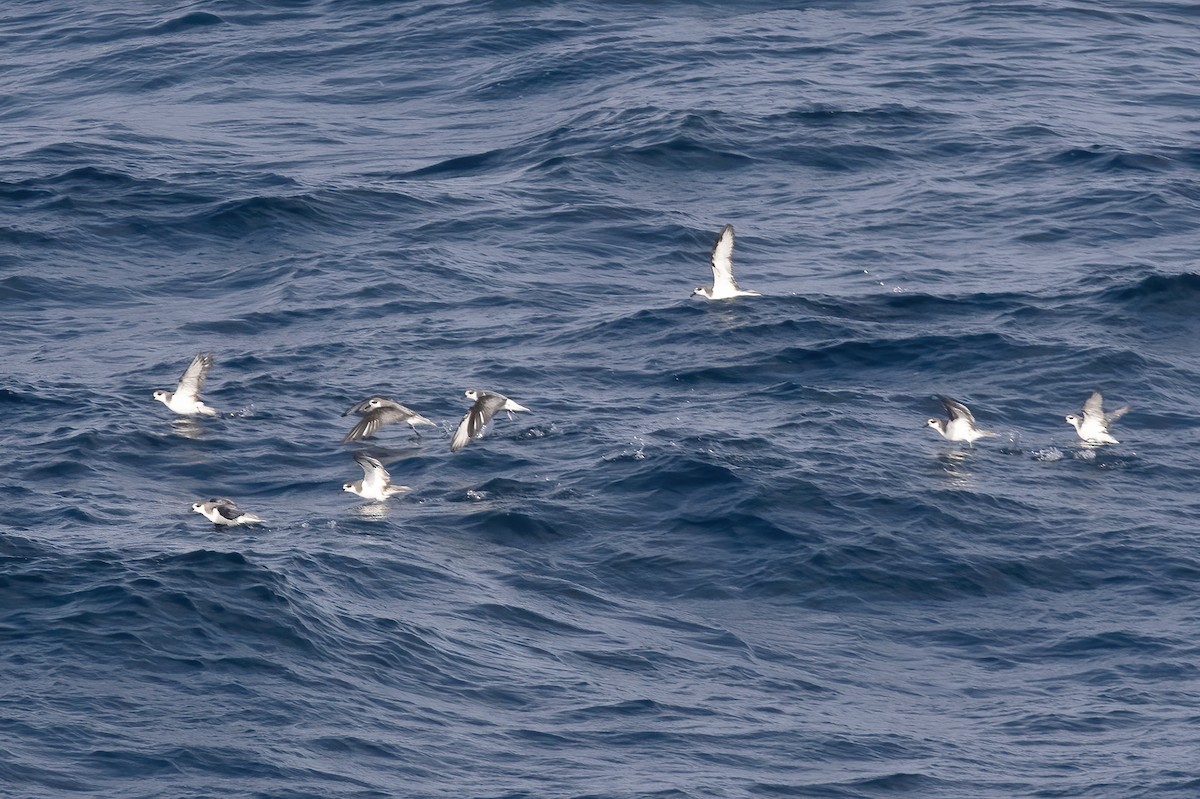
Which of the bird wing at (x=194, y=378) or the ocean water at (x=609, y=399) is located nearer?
the ocean water at (x=609, y=399)

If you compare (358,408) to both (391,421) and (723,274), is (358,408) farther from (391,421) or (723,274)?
(723,274)

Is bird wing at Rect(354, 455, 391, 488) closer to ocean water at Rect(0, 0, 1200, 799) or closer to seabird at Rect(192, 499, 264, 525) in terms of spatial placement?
ocean water at Rect(0, 0, 1200, 799)

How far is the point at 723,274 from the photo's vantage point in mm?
29781

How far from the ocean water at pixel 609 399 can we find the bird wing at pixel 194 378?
1.87 ft

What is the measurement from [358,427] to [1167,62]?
25.1m

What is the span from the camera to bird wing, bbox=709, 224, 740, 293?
2895cm


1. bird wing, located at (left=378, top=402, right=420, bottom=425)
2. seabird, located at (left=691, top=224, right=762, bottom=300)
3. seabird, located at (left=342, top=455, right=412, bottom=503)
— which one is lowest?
seabird, located at (left=342, top=455, right=412, bottom=503)

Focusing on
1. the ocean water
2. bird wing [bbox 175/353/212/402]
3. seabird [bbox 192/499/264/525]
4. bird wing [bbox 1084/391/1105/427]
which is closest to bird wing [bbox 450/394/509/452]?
the ocean water

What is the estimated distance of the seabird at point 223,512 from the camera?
22500 mm

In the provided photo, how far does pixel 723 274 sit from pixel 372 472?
28.6ft

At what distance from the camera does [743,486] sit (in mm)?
24078

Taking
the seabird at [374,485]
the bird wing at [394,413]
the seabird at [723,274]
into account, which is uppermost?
the seabird at [723,274]

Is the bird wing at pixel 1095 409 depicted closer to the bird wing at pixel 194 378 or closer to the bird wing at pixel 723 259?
the bird wing at pixel 723 259

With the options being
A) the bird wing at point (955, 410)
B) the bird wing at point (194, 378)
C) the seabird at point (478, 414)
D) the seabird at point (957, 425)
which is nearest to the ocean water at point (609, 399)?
the seabird at point (957, 425)
